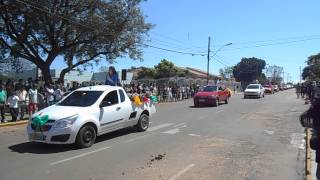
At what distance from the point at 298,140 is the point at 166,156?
17.1ft

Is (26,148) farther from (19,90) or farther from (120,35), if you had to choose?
(120,35)

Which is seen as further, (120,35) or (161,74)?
(161,74)

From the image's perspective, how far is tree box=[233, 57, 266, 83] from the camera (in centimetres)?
12244

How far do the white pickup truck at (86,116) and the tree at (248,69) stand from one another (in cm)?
10946

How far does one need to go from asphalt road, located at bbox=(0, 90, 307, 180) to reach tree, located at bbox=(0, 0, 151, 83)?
16.6 m

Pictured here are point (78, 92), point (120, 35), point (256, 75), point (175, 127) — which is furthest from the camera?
point (256, 75)

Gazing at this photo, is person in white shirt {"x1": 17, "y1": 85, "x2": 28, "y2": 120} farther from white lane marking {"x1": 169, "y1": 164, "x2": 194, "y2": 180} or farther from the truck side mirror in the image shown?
white lane marking {"x1": 169, "y1": 164, "x2": 194, "y2": 180}

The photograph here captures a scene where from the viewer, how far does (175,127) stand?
17641 millimetres

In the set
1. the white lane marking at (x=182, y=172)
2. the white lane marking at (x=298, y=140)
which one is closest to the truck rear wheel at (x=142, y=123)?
the white lane marking at (x=298, y=140)

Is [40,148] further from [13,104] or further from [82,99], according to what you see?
[13,104]

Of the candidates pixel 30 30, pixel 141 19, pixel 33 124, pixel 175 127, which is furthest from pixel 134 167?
pixel 141 19

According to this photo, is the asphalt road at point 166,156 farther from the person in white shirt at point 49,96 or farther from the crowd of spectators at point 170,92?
the crowd of spectators at point 170,92

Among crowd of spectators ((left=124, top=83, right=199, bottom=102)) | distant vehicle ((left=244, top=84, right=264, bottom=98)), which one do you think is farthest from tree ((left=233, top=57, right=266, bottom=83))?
crowd of spectators ((left=124, top=83, right=199, bottom=102))

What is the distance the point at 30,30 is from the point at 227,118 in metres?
18.1
